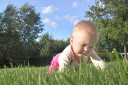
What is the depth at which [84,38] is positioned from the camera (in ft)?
7.73

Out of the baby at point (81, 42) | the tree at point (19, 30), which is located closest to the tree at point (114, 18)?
the tree at point (19, 30)

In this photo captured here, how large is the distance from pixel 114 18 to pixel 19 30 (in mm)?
24322

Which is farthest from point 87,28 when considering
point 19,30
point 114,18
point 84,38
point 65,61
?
point 19,30

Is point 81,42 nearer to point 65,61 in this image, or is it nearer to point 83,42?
point 83,42

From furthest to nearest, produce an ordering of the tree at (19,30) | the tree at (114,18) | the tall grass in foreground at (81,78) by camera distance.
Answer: the tree at (19,30)
the tree at (114,18)
the tall grass in foreground at (81,78)

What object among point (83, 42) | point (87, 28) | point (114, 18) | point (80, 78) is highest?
point (114, 18)

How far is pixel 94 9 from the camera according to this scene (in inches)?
966

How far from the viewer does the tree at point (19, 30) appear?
28.0 meters

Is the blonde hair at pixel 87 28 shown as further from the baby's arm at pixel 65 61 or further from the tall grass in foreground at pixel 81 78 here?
the tall grass in foreground at pixel 81 78

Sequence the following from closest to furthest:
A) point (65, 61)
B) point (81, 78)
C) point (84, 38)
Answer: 1. point (81, 78)
2. point (84, 38)
3. point (65, 61)

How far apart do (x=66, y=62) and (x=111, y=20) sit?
2162cm

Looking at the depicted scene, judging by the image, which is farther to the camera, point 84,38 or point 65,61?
point 65,61

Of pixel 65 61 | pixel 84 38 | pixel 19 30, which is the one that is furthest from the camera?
pixel 19 30

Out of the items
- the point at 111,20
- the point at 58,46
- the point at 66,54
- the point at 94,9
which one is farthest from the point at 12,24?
the point at 66,54
